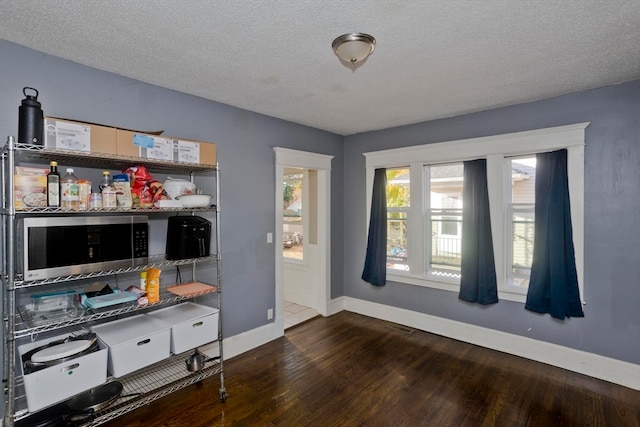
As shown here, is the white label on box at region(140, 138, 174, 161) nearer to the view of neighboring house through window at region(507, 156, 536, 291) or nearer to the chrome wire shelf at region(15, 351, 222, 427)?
the chrome wire shelf at region(15, 351, 222, 427)

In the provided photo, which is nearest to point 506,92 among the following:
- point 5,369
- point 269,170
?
point 269,170

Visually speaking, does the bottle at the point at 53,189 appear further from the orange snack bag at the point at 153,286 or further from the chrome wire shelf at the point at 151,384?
the chrome wire shelf at the point at 151,384

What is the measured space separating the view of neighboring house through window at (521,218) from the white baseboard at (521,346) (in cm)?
58

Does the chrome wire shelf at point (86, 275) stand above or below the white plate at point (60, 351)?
above

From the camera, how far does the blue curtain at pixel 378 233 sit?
13.6ft

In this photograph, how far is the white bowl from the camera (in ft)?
7.92

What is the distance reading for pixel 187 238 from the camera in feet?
7.98

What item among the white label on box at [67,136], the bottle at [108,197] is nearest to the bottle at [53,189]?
the white label on box at [67,136]

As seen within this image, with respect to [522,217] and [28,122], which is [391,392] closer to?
[522,217]

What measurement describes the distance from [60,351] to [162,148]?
1.42 m

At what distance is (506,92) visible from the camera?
283 centimetres

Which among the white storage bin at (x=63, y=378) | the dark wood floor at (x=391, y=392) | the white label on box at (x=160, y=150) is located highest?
the white label on box at (x=160, y=150)

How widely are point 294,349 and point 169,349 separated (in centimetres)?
146

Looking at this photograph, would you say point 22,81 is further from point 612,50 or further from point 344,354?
point 612,50
